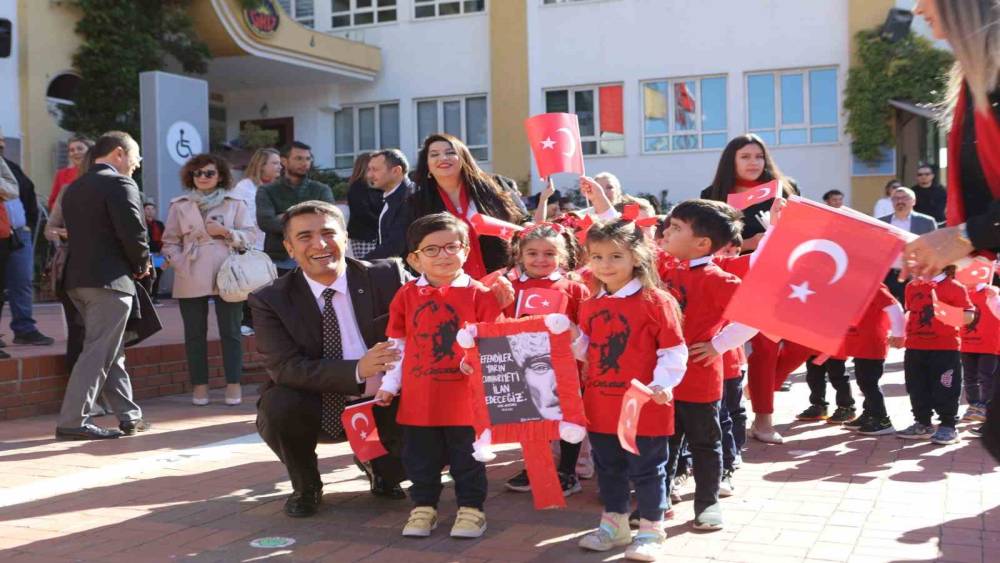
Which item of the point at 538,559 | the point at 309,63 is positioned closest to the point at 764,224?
the point at 538,559

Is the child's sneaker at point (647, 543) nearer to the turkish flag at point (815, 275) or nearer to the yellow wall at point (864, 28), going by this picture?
the turkish flag at point (815, 275)

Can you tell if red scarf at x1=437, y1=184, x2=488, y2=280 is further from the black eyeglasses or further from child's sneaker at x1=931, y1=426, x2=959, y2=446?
child's sneaker at x1=931, y1=426, x2=959, y2=446

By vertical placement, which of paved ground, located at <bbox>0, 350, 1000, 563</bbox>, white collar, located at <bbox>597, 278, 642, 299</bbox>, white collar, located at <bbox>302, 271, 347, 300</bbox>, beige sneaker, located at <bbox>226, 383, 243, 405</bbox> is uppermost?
white collar, located at <bbox>302, 271, 347, 300</bbox>

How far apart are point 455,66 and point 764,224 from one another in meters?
20.0

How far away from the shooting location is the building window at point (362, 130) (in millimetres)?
26078

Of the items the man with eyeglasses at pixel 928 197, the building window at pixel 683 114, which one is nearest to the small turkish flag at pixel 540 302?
the man with eyeglasses at pixel 928 197

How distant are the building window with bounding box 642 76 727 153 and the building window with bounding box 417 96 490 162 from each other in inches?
161

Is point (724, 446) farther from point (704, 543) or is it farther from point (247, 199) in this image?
point (247, 199)

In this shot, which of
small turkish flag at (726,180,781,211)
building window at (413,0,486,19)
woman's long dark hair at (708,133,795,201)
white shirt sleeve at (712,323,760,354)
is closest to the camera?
white shirt sleeve at (712,323,760,354)

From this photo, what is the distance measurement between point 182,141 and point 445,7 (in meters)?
12.0

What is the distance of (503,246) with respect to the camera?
232 inches

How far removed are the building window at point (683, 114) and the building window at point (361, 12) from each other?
7.11 meters

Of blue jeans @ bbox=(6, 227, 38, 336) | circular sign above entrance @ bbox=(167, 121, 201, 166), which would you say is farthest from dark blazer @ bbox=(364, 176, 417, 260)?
circular sign above entrance @ bbox=(167, 121, 201, 166)

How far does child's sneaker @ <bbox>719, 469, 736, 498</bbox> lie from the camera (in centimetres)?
500
